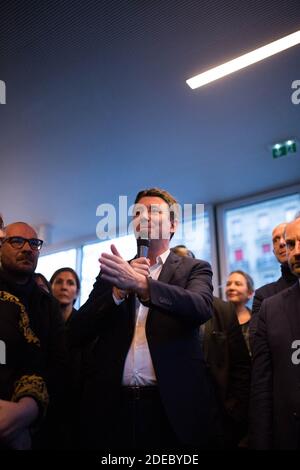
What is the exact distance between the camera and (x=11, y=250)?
1.94 meters

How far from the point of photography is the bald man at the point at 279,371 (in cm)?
147

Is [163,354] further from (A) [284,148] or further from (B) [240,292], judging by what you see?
(A) [284,148]

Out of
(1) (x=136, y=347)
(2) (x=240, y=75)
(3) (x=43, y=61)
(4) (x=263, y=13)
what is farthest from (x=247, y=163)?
(1) (x=136, y=347)

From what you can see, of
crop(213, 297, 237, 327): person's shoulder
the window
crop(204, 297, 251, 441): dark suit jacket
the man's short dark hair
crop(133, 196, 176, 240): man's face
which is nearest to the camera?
crop(133, 196, 176, 240): man's face

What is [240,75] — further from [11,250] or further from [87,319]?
[87,319]

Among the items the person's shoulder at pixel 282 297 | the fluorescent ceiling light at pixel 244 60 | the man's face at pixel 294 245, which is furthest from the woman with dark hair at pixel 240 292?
the fluorescent ceiling light at pixel 244 60

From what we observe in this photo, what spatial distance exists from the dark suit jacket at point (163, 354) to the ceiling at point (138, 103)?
1936 millimetres

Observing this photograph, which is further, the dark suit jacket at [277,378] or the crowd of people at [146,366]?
the dark suit jacket at [277,378]

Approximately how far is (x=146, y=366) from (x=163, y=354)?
8 centimetres

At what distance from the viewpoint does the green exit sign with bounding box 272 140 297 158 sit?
4059mm

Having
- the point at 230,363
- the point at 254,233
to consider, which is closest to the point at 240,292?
the point at 230,363

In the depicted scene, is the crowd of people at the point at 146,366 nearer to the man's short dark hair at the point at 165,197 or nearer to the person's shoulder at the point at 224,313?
the man's short dark hair at the point at 165,197

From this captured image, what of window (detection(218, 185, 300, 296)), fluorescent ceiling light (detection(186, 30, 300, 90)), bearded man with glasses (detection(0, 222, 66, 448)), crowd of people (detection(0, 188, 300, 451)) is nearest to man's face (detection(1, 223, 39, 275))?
bearded man with glasses (detection(0, 222, 66, 448))

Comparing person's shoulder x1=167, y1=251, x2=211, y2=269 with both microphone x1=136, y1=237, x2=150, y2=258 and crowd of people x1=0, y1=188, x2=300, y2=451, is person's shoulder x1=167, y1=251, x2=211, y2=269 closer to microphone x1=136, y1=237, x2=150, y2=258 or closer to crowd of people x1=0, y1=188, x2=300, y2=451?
crowd of people x1=0, y1=188, x2=300, y2=451
